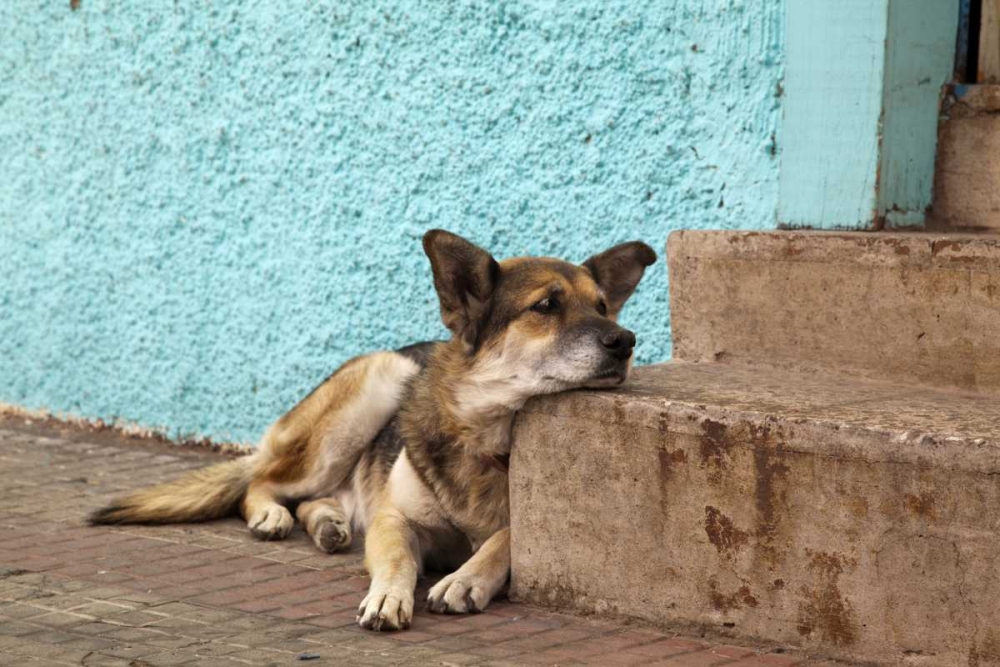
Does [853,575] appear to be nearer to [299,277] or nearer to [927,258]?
[927,258]

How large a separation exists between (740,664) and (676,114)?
244cm

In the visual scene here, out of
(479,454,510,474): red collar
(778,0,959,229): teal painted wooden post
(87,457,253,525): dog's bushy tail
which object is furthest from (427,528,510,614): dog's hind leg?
(778,0,959,229): teal painted wooden post

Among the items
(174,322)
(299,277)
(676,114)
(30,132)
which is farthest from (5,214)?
(676,114)

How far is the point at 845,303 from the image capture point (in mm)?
4598

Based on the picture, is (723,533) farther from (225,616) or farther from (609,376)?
(225,616)

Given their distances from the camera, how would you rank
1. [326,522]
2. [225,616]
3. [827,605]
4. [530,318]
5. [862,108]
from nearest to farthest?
[827,605] < [225,616] < [530,318] < [862,108] < [326,522]

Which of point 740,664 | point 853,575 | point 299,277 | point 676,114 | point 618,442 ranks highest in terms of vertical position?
point 676,114

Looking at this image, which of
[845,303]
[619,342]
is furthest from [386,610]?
[845,303]

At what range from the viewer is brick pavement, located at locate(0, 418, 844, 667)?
3.80 metres

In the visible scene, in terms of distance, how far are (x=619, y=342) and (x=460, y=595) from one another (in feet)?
3.17

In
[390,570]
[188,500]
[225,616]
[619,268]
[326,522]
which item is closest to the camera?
[225,616]

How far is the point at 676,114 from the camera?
5375 millimetres

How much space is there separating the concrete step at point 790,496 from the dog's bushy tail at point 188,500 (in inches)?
67.0

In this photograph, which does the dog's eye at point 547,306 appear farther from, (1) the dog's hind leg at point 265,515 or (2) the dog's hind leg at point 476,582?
(1) the dog's hind leg at point 265,515
